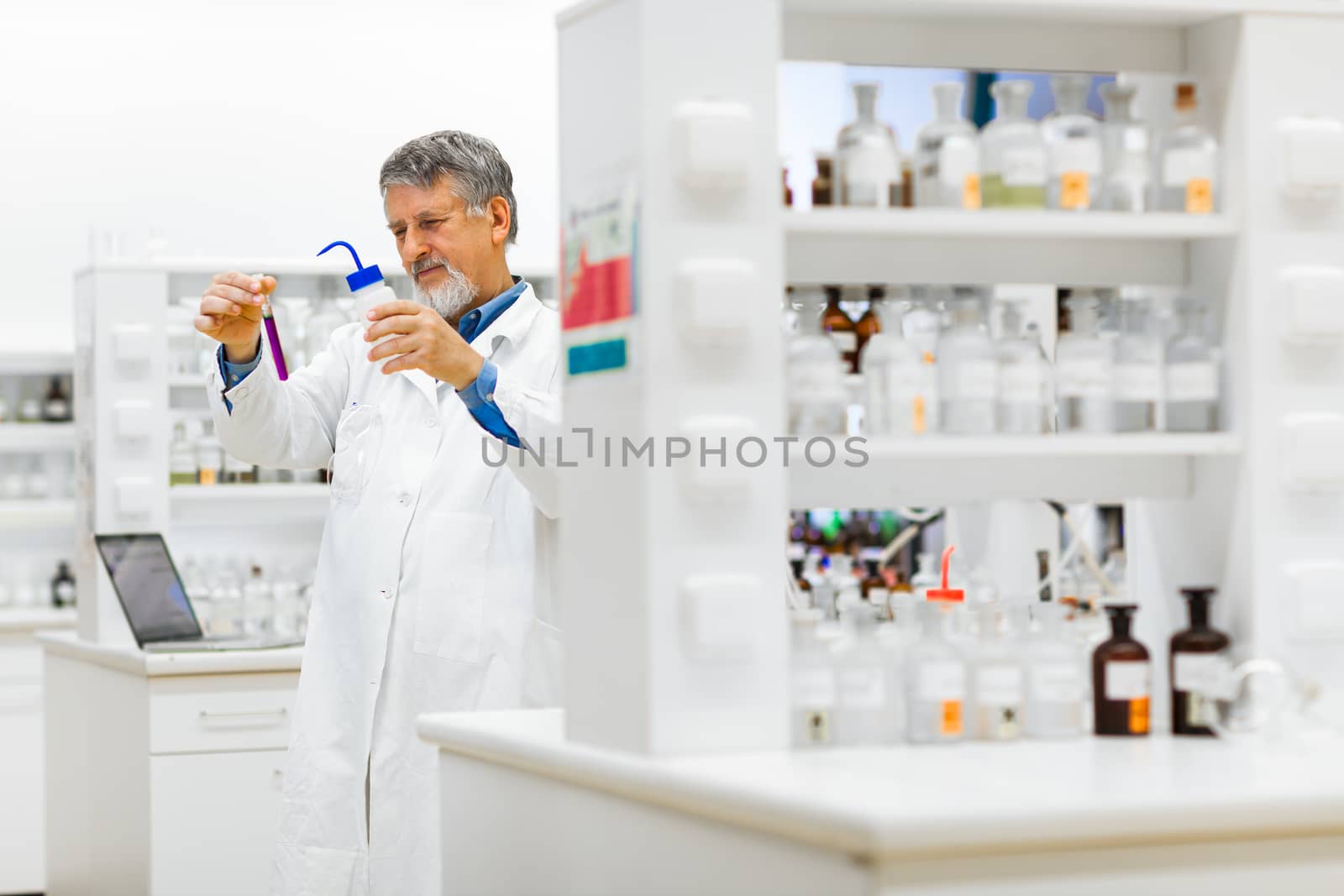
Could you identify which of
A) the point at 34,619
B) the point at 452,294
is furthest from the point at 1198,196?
the point at 34,619

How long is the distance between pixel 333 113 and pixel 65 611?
7.21ft

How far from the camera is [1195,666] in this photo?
217 centimetres

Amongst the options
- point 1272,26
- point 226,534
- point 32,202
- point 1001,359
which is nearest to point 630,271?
point 1001,359

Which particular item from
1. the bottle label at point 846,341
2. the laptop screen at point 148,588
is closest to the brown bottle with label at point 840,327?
the bottle label at point 846,341

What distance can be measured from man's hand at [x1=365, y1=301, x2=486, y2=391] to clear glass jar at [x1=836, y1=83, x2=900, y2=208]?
0.71m

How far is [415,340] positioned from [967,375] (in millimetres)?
861

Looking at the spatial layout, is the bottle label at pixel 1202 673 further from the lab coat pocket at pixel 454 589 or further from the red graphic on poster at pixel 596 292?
the lab coat pocket at pixel 454 589

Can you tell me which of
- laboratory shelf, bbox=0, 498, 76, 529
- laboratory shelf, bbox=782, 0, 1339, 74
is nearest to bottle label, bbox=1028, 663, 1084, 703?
laboratory shelf, bbox=782, 0, 1339, 74

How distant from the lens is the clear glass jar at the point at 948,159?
217 cm

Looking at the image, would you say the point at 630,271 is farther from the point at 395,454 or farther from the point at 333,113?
the point at 333,113

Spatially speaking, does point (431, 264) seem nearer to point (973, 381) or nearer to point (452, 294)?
point (452, 294)

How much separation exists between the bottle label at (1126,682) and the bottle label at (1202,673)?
2.2 inches

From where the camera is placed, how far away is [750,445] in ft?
6.66

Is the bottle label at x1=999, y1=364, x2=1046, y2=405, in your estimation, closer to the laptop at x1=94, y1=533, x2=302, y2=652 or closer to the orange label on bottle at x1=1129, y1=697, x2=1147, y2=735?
the orange label on bottle at x1=1129, y1=697, x2=1147, y2=735
